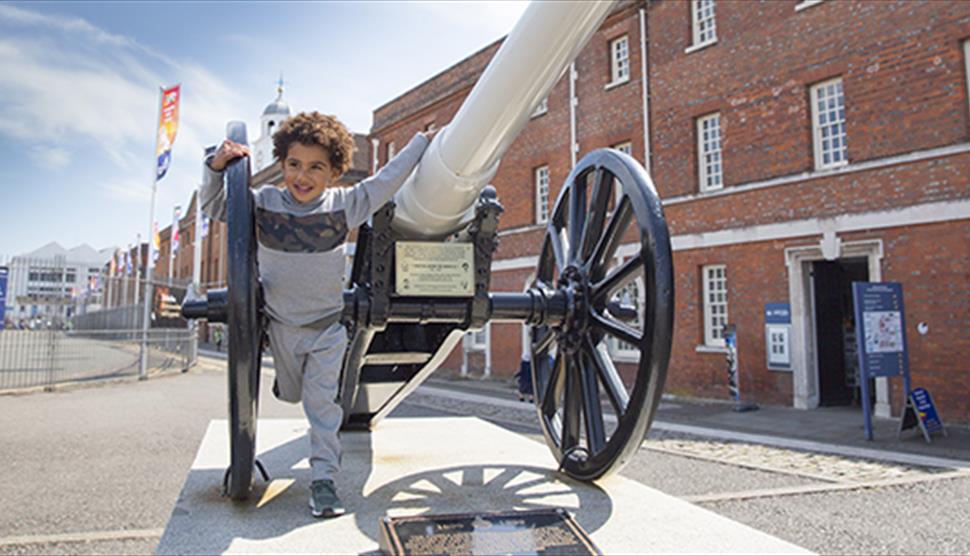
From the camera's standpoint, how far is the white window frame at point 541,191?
779 inches

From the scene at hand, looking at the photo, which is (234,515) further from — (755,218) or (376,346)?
(755,218)

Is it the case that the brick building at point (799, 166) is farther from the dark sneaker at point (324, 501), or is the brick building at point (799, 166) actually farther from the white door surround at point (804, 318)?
the dark sneaker at point (324, 501)

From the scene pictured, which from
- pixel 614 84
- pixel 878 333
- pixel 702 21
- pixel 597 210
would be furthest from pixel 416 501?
pixel 614 84

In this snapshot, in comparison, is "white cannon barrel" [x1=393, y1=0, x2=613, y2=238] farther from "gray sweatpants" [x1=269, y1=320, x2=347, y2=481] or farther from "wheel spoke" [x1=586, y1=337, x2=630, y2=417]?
"wheel spoke" [x1=586, y1=337, x2=630, y2=417]

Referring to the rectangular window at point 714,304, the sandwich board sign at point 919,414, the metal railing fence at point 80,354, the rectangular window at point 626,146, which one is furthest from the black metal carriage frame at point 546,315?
the metal railing fence at point 80,354

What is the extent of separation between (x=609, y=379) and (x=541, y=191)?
55.3 feet

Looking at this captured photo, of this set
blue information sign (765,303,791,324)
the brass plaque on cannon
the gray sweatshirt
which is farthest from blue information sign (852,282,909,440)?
the gray sweatshirt

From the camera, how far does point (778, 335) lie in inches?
517

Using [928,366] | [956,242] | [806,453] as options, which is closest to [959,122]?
[956,242]

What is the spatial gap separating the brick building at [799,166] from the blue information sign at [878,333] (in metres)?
1.62

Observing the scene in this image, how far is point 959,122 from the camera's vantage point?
10945mm

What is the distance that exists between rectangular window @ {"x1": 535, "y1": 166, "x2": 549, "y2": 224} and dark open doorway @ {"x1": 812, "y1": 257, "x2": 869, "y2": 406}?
8068 millimetres

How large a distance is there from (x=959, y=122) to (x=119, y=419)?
1365 centimetres

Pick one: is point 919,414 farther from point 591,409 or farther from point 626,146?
point 626,146
